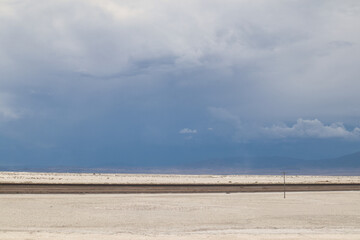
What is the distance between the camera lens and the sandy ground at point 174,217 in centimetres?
1825

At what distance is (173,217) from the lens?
2312cm

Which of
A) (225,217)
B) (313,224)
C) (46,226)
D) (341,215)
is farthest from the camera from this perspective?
(341,215)

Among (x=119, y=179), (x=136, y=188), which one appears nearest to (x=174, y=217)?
(x=136, y=188)

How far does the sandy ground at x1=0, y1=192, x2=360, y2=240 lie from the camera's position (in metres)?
18.2

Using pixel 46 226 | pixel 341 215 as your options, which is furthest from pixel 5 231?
pixel 341 215

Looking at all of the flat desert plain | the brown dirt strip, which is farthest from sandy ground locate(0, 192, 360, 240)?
the brown dirt strip

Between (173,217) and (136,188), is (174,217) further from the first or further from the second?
(136,188)

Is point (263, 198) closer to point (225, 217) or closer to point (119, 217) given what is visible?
point (225, 217)

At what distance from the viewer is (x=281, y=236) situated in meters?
17.9

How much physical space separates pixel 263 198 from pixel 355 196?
31.3 ft

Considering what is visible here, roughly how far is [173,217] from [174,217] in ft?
0.18

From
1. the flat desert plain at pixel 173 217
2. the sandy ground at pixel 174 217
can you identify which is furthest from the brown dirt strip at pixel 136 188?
the sandy ground at pixel 174 217

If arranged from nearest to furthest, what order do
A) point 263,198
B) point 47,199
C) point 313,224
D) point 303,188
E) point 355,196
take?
point 313,224, point 47,199, point 263,198, point 355,196, point 303,188

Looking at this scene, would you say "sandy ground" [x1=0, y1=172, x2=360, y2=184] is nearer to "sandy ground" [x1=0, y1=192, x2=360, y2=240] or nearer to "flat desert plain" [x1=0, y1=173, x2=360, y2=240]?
A: "sandy ground" [x1=0, y1=192, x2=360, y2=240]
